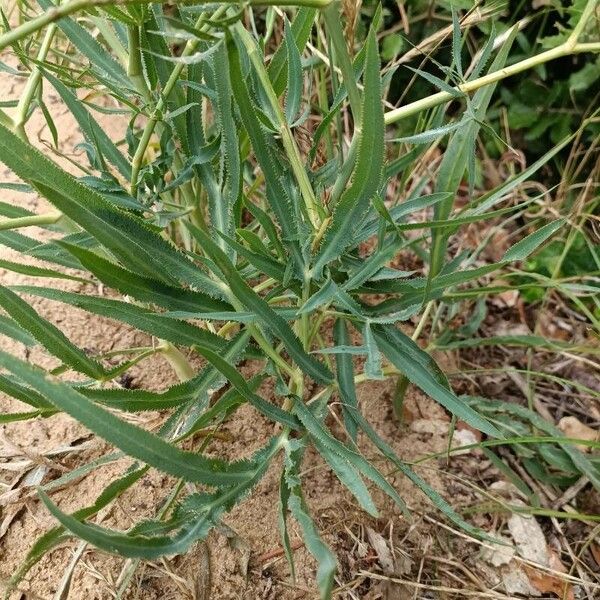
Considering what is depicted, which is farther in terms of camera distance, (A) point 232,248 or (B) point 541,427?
(B) point 541,427

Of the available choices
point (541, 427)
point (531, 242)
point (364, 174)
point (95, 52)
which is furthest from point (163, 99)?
point (541, 427)

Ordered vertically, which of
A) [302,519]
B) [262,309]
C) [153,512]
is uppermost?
[262,309]

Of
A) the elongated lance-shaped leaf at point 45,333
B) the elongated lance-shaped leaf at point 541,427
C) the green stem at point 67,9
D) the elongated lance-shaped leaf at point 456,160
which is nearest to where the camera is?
the green stem at point 67,9

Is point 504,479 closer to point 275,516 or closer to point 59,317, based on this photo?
point 275,516

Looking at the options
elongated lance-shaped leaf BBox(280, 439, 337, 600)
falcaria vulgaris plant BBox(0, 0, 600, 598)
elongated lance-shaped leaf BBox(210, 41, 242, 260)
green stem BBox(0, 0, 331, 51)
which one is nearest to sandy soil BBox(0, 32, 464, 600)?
falcaria vulgaris plant BBox(0, 0, 600, 598)

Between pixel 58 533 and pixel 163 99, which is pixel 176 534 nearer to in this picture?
pixel 58 533

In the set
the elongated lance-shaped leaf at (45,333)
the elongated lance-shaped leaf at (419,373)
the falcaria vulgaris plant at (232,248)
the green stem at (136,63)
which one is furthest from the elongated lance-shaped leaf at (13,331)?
the elongated lance-shaped leaf at (419,373)

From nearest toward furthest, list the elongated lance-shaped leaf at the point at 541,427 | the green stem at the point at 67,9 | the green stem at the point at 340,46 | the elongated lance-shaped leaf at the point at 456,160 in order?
the green stem at the point at 67,9 → the green stem at the point at 340,46 → the elongated lance-shaped leaf at the point at 456,160 → the elongated lance-shaped leaf at the point at 541,427

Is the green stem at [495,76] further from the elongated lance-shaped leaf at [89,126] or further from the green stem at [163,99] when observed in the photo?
the elongated lance-shaped leaf at [89,126]
